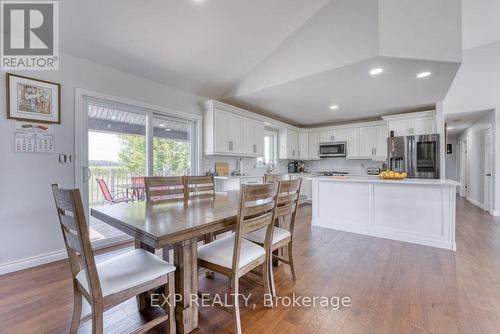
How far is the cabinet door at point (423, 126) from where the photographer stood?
14.6 feet

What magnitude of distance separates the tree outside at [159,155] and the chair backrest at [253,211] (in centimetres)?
251

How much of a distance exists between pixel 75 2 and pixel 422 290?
13.8 feet

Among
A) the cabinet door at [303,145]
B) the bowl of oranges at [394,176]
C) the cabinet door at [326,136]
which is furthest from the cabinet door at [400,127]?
the cabinet door at [303,145]

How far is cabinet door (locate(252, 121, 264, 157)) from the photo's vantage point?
4.86 metres

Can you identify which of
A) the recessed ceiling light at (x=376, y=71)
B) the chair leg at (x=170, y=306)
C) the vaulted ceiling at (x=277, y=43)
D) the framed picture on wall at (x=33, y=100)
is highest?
the vaulted ceiling at (x=277, y=43)

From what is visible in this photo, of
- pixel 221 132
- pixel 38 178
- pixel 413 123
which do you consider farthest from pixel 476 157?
pixel 38 178

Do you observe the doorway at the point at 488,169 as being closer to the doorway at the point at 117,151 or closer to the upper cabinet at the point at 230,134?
the upper cabinet at the point at 230,134

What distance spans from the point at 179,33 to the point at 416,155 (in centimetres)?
472

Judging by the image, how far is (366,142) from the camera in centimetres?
562

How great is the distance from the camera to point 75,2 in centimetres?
216

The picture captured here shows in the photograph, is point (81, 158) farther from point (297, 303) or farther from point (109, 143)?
point (297, 303)

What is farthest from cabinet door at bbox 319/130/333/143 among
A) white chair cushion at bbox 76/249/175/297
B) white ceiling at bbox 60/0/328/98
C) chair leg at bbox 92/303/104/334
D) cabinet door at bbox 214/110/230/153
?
chair leg at bbox 92/303/104/334

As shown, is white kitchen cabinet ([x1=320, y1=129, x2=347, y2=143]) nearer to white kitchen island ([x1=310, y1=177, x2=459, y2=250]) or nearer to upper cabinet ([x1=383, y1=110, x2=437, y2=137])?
upper cabinet ([x1=383, y1=110, x2=437, y2=137])

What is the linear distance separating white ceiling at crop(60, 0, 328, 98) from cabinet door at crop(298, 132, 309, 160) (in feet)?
11.1
